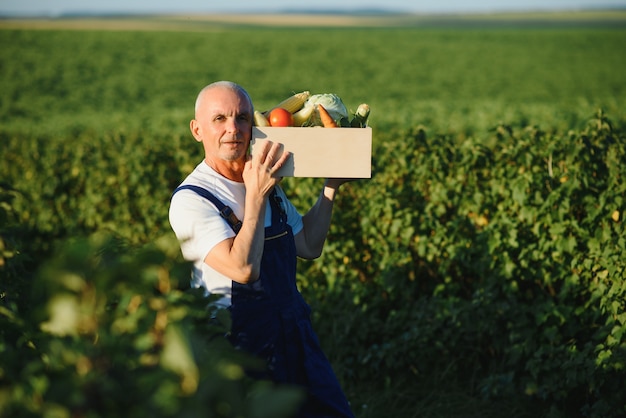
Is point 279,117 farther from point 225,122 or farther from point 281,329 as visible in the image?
point 281,329

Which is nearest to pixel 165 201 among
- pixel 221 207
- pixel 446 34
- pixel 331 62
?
pixel 221 207

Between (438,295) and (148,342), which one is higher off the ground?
(148,342)

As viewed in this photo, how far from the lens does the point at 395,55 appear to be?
4481 centimetres

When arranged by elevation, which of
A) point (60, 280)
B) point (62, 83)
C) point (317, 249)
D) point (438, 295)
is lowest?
point (438, 295)

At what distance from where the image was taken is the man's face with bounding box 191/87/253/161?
247 cm

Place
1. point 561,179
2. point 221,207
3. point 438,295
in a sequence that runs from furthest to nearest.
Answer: point 438,295
point 561,179
point 221,207

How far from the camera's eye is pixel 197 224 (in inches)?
90.7

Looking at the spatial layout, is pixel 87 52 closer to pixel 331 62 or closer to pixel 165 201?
pixel 331 62

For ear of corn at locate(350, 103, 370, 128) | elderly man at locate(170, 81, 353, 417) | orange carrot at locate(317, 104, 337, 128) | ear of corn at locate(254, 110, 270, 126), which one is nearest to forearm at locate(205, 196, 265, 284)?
elderly man at locate(170, 81, 353, 417)

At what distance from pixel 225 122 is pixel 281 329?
2.49ft

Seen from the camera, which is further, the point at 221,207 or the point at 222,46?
the point at 222,46

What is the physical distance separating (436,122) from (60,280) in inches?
550

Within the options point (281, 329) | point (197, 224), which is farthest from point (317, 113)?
point (281, 329)

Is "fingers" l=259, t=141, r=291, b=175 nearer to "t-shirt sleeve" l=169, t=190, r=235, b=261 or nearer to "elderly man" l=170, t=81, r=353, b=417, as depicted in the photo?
"elderly man" l=170, t=81, r=353, b=417
